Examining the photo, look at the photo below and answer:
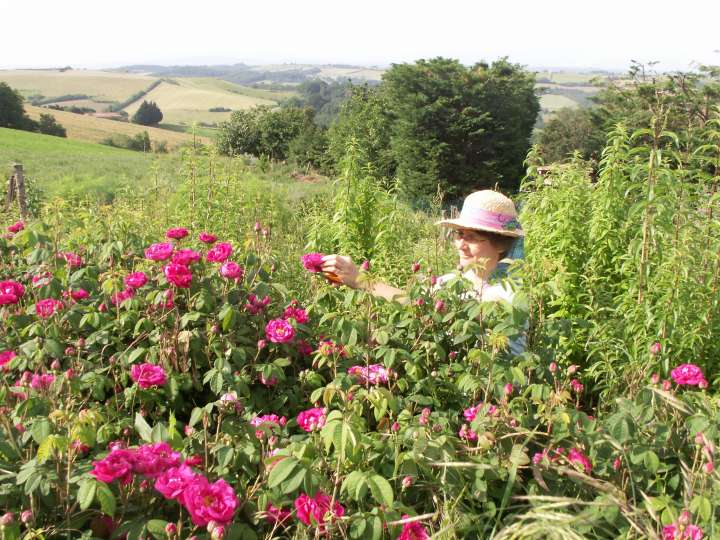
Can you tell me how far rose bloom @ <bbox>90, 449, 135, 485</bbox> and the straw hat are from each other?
174cm

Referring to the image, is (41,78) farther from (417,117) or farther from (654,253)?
(654,253)

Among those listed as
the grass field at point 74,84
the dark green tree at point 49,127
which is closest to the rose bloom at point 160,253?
the dark green tree at point 49,127

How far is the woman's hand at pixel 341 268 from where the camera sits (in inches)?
82.8

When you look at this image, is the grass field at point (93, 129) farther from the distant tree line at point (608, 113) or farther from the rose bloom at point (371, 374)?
the rose bloom at point (371, 374)

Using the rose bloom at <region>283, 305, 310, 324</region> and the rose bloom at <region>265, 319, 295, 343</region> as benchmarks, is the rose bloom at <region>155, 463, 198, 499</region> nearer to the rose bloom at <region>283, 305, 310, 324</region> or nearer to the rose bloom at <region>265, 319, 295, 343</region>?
the rose bloom at <region>265, 319, 295, 343</region>

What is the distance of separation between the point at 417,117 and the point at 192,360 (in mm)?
24041

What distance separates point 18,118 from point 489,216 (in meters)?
55.4

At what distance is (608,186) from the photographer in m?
3.12

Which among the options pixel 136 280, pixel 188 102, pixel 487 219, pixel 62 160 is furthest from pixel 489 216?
pixel 188 102

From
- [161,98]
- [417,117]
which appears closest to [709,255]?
[417,117]

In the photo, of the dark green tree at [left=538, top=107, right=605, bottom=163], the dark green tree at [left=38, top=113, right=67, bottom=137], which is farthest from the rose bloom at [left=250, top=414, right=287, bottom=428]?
the dark green tree at [left=38, top=113, right=67, bottom=137]

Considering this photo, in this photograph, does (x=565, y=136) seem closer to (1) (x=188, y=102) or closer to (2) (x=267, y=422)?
(2) (x=267, y=422)

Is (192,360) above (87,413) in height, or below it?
below

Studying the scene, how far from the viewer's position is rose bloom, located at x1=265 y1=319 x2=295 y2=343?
1.83 meters
